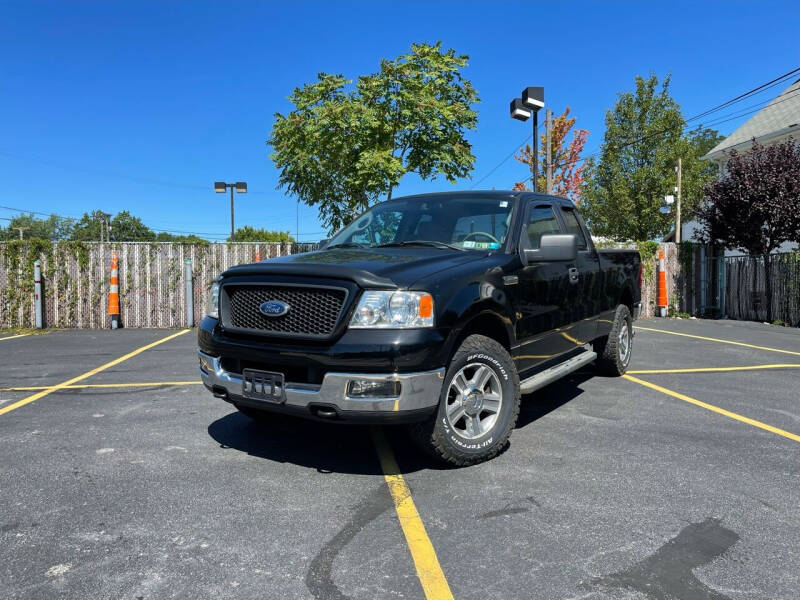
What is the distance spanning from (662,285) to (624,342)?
9.24 meters

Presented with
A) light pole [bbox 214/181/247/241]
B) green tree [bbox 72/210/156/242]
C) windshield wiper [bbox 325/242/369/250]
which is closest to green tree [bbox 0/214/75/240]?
green tree [bbox 72/210/156/242]

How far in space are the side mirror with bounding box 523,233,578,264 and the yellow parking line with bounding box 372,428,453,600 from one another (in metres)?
1.76

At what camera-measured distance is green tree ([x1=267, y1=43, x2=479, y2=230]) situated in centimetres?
1202

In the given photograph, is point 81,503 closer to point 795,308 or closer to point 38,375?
point 38,375

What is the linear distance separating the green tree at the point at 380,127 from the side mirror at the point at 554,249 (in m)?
8.25

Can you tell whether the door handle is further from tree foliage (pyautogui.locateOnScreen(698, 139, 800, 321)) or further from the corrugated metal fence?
tree foliage (pyautogui.locateOnScreen(698, 139, 800, 321))

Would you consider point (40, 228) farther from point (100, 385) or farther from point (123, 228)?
point (100, 385)

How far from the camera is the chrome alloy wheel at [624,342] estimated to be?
6.58 metres

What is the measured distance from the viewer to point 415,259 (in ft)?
12.1

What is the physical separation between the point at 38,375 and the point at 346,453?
16.3 feet

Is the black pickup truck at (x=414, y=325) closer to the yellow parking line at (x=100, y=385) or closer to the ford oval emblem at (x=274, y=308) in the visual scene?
the ford oval emblem at (x=274, y=308)

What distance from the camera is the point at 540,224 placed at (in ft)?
16.0

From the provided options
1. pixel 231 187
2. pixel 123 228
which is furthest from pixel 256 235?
pixel 231 187

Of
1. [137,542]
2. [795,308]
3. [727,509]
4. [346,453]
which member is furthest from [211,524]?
[795,308]
